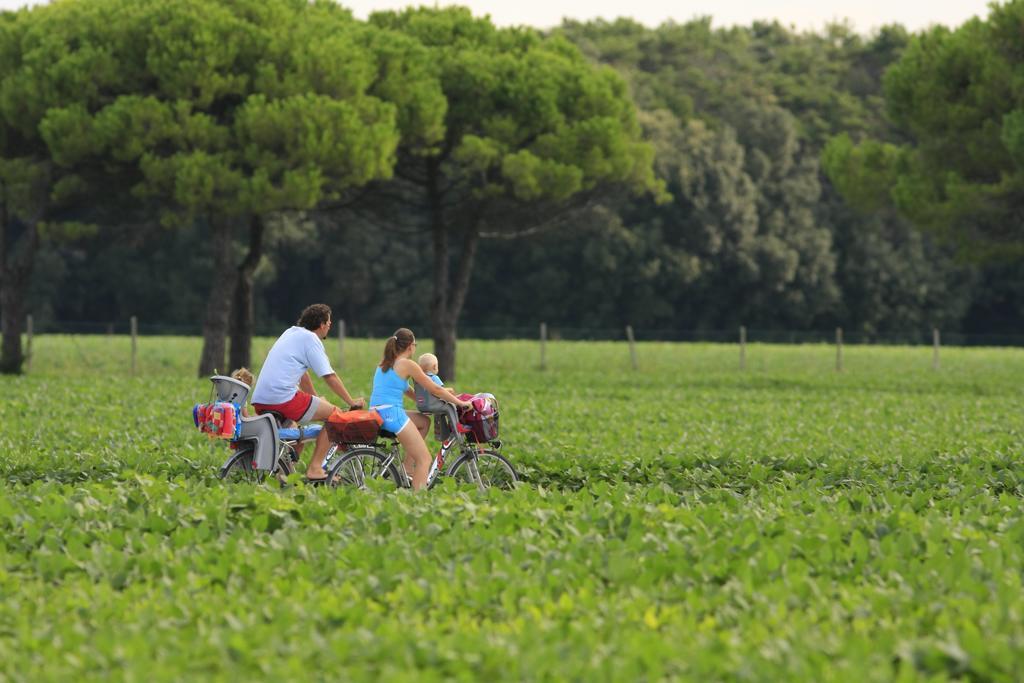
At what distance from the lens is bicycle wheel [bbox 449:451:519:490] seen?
11609mm

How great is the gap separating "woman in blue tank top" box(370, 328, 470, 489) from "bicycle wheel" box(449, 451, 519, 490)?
1.46 feet

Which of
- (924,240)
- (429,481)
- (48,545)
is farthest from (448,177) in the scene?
(924,240)

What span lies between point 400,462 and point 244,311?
75.6 ft

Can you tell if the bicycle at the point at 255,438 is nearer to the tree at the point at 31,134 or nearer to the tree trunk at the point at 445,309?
the tree at the point at 31,134

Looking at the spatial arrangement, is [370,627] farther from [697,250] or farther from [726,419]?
[697,250]

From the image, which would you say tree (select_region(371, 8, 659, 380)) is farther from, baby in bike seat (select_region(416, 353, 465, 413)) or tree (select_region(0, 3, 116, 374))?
baby in bike seat (select_region(416, 353, 465, 413))

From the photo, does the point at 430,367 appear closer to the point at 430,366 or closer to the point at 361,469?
the point at 430,366

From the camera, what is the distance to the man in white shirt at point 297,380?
11.2 m

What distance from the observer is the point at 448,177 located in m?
36.7

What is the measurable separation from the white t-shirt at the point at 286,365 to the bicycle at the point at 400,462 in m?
0.65

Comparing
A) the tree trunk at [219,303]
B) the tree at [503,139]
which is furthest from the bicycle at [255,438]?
the tree at [503,139]

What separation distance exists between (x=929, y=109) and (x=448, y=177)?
39.4 ft

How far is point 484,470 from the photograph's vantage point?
12109 mm

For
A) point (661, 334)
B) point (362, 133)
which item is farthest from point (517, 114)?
point (661, 334)
